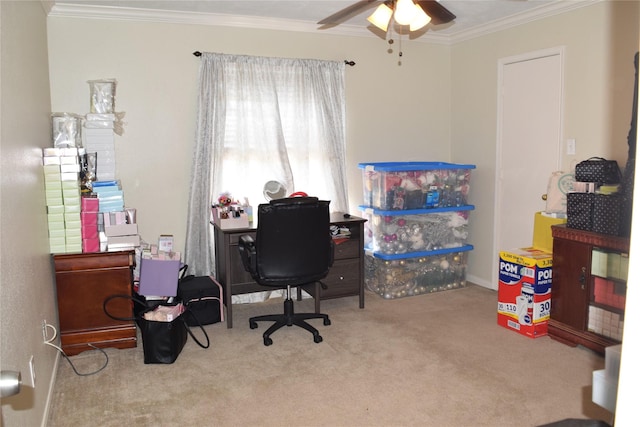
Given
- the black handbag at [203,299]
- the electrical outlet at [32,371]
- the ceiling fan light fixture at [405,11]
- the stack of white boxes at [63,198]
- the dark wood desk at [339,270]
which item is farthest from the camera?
the dark wood desk at [339,270]

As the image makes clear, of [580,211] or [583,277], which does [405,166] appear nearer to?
[580,211]

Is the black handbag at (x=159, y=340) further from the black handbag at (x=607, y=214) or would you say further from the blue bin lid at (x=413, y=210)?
the black handbag at (x=607, y=214)

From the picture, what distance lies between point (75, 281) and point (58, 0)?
6.79ft

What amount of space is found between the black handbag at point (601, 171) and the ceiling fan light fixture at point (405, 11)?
1597 millimetres

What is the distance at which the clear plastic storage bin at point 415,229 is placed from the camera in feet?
15.1

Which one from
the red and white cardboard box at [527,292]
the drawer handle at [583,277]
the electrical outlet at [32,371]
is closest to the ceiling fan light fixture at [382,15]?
the red and white cardboard box at [527,292]

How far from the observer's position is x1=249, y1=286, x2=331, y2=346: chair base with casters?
3.59 meters

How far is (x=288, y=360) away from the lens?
3.33 m

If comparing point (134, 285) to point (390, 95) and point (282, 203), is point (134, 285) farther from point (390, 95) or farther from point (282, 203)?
point (390, 95)

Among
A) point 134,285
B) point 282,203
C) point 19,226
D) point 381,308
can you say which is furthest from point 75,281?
point 381,308

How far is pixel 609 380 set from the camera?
84 cm

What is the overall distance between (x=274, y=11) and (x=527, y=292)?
293 cm

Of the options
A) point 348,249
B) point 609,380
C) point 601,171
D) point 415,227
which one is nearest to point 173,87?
point 348,249

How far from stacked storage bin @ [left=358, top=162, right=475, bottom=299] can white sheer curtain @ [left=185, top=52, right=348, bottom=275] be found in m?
0.39
